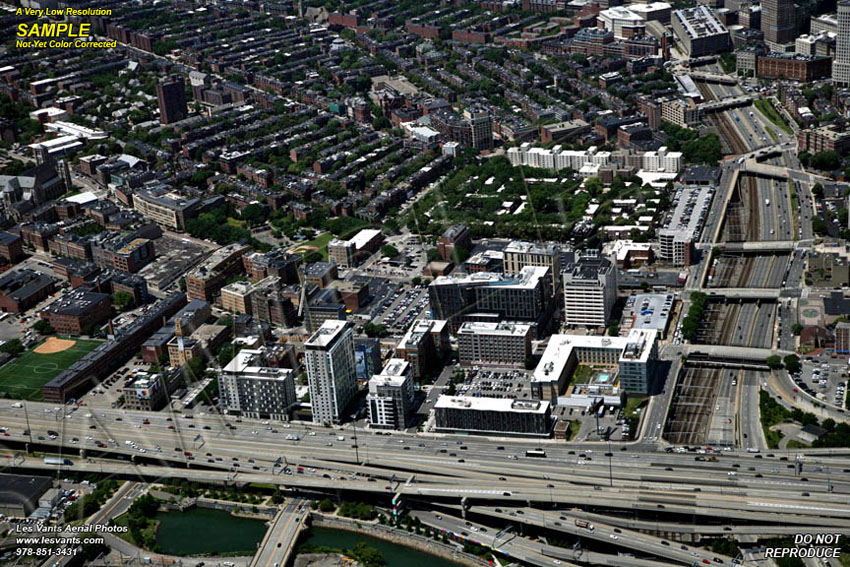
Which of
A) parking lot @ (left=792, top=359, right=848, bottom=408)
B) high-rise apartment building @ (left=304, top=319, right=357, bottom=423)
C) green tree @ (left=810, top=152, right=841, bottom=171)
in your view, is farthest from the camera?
green tree @ (left=810, top=152, right=841, bottom=171)

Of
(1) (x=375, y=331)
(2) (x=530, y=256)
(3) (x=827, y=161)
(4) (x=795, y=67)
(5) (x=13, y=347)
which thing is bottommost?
(5) (x=13, y=347)

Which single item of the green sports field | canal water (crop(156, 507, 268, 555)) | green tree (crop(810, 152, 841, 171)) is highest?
green tree (crop(810, 152, 841, 171))

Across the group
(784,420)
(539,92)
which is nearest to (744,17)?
(539,92)

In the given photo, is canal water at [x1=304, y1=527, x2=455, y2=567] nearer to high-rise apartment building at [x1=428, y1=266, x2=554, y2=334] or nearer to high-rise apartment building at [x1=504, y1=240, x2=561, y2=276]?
high-rise apartment building at [x1=428, y1=266, x2=554, y2=334]

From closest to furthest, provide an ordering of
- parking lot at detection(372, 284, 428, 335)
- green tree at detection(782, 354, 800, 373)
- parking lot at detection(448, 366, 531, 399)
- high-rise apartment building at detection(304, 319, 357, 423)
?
high-rise apartment building at detection(304, 319, 357, 423) < green tree at detection(782, 354, 800, 373) < parking lot at detection(448, 366, 531, 399) < parking lot at detection(372, 284, 428, 335)

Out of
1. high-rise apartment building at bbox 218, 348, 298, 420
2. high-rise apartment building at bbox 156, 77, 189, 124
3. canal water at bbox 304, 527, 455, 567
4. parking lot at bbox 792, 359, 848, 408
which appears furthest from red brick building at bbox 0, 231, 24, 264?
parking lot at bbox 792, 359, 848, 408

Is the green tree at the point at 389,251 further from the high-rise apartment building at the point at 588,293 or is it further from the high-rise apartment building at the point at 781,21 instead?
the high-rise apartment building at the point at 781,21

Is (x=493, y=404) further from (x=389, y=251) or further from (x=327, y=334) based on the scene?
(x=389, y=251)

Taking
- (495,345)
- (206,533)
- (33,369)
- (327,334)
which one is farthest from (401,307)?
(206,533)
